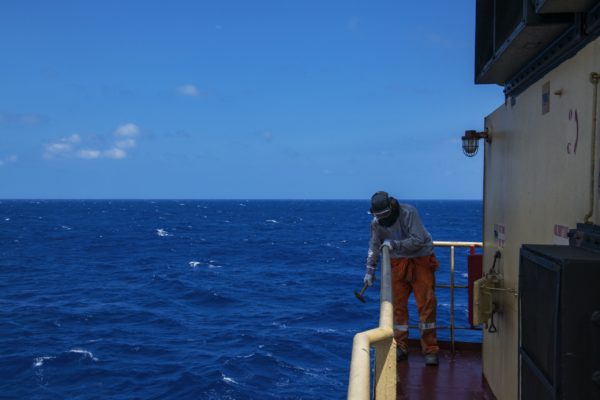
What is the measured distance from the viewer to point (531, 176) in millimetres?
4527

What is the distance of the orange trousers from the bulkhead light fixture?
1.35 metres

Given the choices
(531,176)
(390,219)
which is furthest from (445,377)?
(531,176)

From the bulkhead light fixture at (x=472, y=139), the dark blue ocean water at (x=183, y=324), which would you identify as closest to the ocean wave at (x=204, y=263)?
the dark blue ocean water at (x=183, y=324)

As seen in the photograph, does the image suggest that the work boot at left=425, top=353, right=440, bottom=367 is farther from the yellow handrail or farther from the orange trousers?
the yellow handrail

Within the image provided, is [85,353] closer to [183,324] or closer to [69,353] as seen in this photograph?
[69,353]

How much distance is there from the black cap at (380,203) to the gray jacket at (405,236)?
0.36 meters

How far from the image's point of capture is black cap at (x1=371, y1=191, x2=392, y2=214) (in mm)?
6227

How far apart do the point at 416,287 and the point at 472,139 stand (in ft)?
6.07

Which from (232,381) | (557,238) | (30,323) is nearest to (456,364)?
(557,238)

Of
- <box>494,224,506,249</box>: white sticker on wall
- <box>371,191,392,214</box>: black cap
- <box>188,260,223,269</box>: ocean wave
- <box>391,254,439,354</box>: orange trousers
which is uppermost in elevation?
<box>371,191,392,214</box>: black cap

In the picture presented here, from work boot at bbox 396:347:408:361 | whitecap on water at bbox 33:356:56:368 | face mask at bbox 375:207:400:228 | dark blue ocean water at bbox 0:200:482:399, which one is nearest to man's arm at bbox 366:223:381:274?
face mask at bbox 375:207:400:228

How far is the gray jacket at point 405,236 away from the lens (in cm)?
653

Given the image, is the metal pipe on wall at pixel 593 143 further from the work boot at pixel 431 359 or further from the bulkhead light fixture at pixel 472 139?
the work boot at pixel 431 359

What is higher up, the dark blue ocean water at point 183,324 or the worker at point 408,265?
the worker at point 408,265
